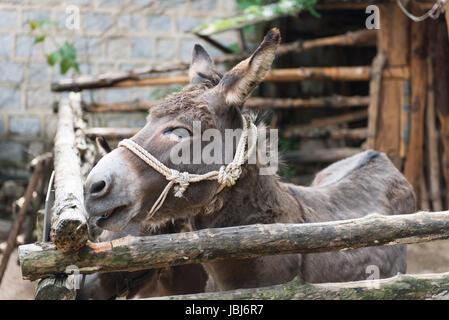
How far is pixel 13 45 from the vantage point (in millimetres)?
7270

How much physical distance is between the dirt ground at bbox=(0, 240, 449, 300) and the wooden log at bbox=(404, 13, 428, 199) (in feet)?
3.00

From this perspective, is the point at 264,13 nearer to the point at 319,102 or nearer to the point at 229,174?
the point at 319,102

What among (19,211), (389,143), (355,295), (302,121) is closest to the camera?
(355,295)

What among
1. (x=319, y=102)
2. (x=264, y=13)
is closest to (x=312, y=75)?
(x=319, y=102)

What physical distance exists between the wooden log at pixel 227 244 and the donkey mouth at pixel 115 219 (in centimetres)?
29

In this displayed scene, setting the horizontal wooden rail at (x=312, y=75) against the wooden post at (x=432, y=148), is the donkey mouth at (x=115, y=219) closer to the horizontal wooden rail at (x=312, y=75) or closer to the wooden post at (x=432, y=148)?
the horizontal wooden rail at (x=312, y=75)

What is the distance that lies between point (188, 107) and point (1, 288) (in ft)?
12.8

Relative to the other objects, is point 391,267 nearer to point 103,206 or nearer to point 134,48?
point 103,206

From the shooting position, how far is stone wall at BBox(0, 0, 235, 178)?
287 inches

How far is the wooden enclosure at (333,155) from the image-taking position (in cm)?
189

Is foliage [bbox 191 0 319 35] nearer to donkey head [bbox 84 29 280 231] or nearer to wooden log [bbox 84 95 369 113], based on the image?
wooden log [bbox 84 95 369 113]

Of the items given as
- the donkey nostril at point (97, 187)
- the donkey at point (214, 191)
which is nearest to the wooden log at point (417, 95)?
the donkey at point (214, 191)

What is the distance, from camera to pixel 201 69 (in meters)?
2.90
